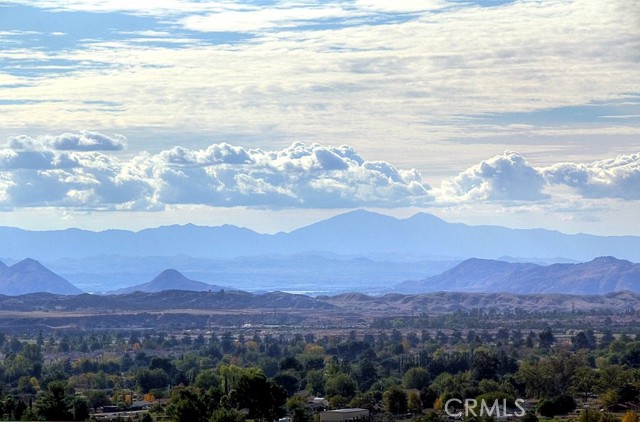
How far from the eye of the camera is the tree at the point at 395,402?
226ft

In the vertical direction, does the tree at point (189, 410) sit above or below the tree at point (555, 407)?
above

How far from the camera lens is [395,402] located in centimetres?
6950

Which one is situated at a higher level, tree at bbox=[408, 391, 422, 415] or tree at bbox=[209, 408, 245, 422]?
tree at bbox=[209, 408, 245, 422]

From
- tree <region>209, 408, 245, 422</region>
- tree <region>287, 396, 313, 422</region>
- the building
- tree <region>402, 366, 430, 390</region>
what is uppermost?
tree <region>402, 366, 430, 390</region>

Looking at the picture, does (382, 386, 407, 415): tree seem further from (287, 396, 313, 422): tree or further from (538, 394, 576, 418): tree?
(538, 394, 576, 418): tree

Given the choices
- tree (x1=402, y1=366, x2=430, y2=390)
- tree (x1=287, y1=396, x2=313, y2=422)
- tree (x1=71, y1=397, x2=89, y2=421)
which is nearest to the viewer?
tree (x1=287, y1=396, x2=313, y2=422)

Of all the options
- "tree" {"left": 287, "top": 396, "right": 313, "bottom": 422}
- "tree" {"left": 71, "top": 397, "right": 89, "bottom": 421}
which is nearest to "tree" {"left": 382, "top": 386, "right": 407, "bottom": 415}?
"tree" {"left": 287, "top": 396, "right": 313, "bottom": 422}

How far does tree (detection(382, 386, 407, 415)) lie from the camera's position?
69.0m

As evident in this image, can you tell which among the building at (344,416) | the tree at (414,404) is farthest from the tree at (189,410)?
the tree at (414,404)

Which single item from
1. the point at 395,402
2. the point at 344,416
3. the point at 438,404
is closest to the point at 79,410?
the point at 344,416

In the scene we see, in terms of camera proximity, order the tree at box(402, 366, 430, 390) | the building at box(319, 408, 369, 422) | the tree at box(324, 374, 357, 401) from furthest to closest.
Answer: the tree at box(402, 366, 430, 390), the tree at box(324, 374, 357, 401), the building at box(319, 408, 369, 422)

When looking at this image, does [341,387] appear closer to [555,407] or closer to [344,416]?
[555,407]

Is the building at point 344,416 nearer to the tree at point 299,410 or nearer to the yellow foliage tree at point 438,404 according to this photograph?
the tree at point 299,410

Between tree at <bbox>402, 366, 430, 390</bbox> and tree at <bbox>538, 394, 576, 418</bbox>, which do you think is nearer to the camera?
tree at <bbox>538, 394, 576, 418</bbox>
